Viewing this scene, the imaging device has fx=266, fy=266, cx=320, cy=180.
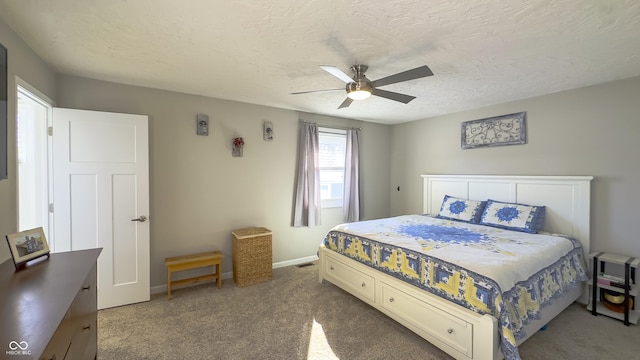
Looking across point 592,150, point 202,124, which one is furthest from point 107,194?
point 592,150

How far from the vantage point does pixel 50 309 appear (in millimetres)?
999

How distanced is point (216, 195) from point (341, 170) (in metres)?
2.10

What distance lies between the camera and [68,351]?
115 cm

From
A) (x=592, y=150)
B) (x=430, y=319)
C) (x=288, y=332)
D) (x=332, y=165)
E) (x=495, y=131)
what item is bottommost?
(x=288, y=332)

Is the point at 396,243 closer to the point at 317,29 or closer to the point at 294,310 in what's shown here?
the point at 294,310

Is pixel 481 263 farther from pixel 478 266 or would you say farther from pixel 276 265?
pixel 276 265

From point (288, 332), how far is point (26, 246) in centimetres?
188

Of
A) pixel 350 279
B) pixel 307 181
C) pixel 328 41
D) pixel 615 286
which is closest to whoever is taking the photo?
pixel 328 41

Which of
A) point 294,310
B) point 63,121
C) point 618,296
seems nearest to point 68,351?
point 294,310

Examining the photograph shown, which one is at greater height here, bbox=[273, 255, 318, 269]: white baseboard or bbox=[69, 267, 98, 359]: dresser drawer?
bbox=[69, 267, 98, 359]: dresser drawer

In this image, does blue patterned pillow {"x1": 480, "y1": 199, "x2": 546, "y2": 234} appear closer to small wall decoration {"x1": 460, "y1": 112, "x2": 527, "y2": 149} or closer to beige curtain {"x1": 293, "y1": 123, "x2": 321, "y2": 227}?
small wall decoration {"x1": 460, "y1": 112, "x2": 527, "y2": 149}

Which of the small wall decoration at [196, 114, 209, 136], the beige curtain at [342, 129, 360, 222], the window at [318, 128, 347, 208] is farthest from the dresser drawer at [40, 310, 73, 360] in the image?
the beige curtain at [342, 129, 360, 222]

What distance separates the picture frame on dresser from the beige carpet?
104 cm

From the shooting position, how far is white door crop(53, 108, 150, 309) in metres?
2.57
